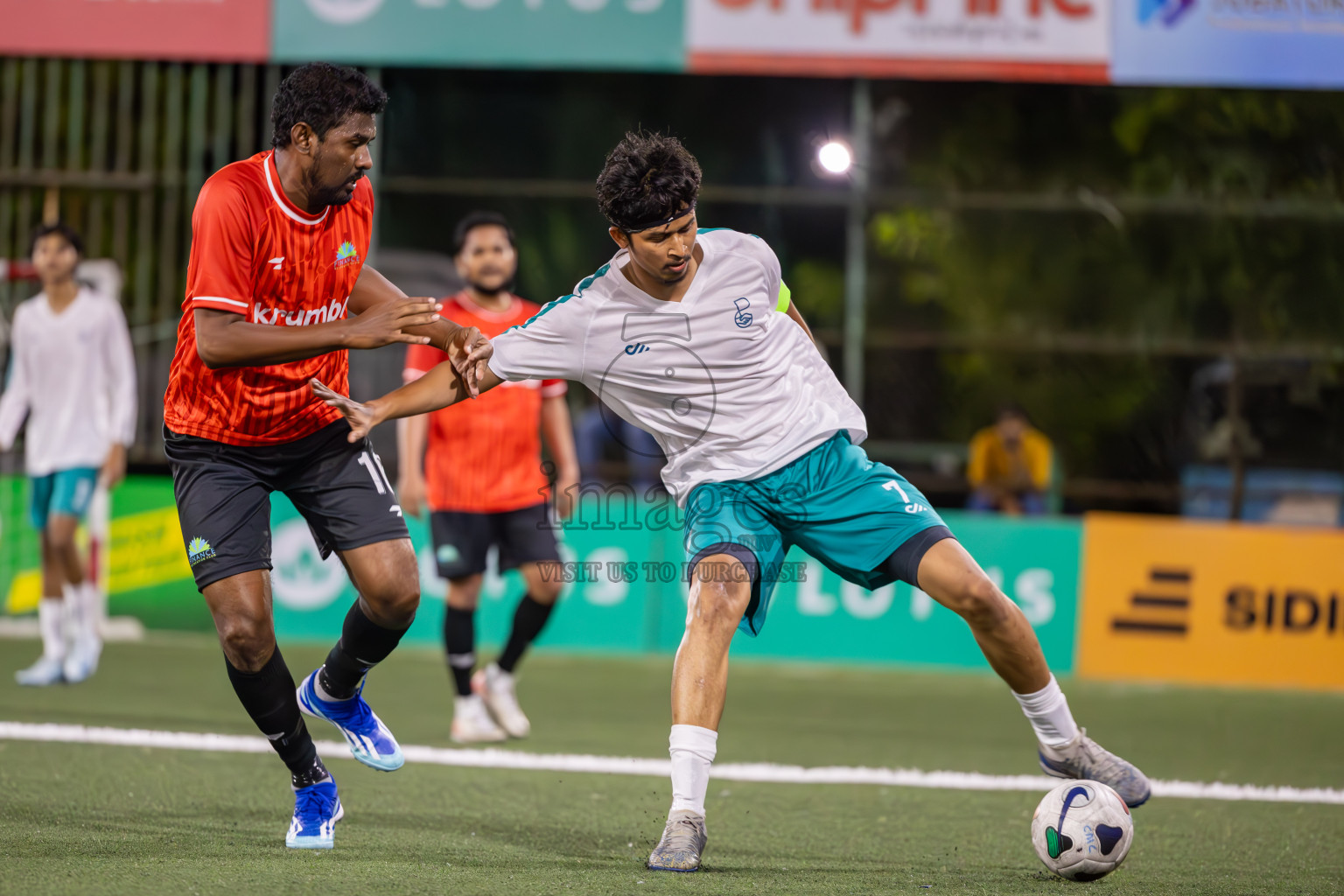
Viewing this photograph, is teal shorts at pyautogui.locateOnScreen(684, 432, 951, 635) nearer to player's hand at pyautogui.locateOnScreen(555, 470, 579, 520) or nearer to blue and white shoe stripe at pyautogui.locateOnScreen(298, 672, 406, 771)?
blue and white shoe stripe at pyautogui.locateOnScreen(298, 672, 406, 771)

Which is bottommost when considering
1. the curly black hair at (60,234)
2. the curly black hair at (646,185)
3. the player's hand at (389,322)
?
the player's hand at (389,322)

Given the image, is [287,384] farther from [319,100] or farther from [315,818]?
[315,818]

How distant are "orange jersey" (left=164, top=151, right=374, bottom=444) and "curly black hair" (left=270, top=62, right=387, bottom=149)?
16 centimetres

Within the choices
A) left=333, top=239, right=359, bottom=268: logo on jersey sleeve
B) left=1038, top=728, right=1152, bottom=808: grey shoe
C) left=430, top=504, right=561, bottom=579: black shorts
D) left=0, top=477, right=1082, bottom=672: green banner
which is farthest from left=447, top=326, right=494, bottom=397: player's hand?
left=0, top=477, right=1082, bottom=672: green banner

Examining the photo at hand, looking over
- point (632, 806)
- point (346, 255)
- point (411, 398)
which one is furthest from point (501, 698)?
point (346, 255)

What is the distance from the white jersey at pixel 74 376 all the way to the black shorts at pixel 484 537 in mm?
2255

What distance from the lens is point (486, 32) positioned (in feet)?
36.2

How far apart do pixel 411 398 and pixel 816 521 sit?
129 centimetres

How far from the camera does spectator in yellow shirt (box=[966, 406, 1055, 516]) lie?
11445 mm

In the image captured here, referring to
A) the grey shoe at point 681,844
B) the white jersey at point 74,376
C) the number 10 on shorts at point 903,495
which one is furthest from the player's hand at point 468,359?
the white jersey at point 74,376

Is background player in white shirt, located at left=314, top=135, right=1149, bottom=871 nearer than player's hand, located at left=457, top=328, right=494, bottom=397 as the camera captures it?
Yes

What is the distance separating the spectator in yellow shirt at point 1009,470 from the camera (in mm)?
11445

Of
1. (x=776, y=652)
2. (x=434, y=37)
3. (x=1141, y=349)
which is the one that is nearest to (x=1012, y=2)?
(x=1141, y=349)

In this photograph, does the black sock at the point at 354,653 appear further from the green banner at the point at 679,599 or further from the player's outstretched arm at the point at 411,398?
the green banner at the point at 679,599
